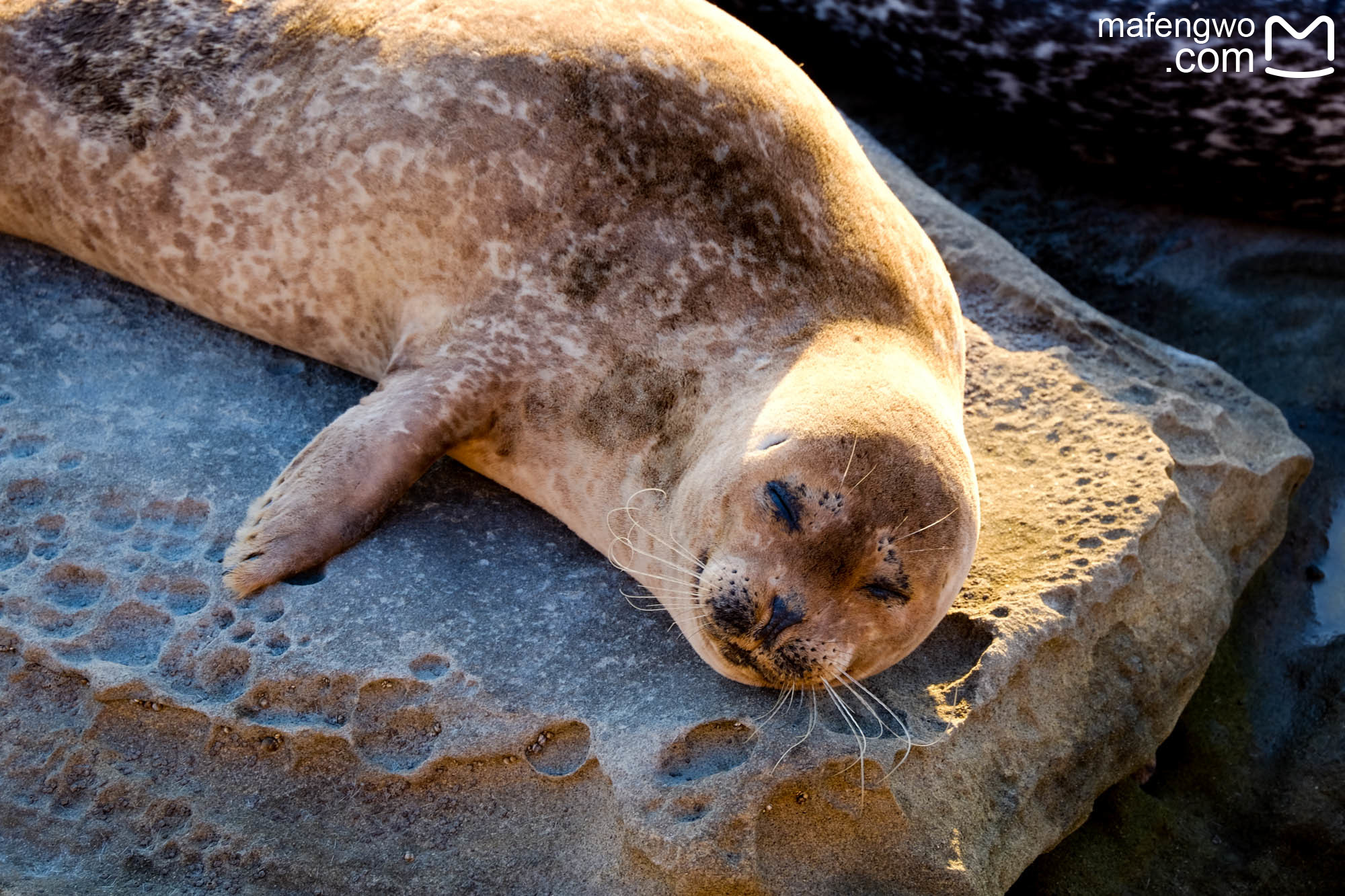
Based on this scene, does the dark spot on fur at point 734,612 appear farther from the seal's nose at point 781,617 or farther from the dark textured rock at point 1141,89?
the dark textured rock at point 1141,89

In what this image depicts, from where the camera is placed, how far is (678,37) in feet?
11.8

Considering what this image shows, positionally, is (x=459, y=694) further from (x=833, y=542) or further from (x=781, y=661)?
(x=833, y=542)

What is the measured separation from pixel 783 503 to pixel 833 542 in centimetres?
13

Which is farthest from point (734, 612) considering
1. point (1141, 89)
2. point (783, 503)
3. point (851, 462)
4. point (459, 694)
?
point (1141, 89)

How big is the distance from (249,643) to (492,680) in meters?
0.57

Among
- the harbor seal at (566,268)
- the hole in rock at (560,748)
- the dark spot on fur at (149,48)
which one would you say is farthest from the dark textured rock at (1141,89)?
the hole in rock at (560,748)

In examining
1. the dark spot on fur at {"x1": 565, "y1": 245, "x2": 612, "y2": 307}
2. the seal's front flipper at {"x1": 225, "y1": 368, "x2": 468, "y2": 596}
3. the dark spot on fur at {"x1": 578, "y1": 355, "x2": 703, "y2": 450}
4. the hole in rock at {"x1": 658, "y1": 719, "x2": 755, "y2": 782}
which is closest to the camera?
the hole in rock at {"x1": 658, "y1": 719, "x2": 755, "y2": 782}

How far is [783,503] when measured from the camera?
9.37ft

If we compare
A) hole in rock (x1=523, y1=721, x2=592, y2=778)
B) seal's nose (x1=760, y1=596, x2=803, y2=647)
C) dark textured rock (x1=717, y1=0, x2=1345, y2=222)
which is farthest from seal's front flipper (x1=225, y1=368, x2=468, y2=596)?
dark textured rock (x1=717, y1=0, x2=1345, y2=222)

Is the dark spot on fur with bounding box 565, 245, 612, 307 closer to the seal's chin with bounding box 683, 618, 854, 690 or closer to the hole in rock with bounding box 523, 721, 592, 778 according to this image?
the seal's chin with bounding box 683, 618, 854, 690

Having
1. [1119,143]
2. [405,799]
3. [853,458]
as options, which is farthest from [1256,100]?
[405,799]

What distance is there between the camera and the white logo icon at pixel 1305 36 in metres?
4.73

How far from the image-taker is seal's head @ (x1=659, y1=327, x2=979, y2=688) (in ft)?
9.27

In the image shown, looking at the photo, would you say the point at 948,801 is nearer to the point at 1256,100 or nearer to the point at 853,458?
the point at 853,458
